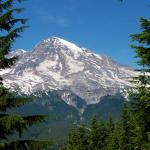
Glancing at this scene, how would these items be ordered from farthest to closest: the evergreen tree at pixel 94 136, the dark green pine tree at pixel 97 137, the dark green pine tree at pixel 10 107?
the dark green pine tree at pixel 97 137 → the evergreen tree at pixel 94 136 → the dark green pine tree at pixel 10 107

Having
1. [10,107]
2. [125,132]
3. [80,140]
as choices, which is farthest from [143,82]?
[80,140]

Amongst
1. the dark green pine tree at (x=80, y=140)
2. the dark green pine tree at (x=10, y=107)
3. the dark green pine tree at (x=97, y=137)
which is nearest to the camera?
the dark green pine tree at (x=10, y=107)

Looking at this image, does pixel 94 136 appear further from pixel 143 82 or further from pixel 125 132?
pixel 143 82

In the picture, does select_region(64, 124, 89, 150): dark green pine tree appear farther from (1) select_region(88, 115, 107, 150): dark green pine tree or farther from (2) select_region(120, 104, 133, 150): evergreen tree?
(2) select_region(120, 104, 133, 150): evergreen tree

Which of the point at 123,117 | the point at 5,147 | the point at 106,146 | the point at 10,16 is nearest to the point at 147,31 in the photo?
the point at 10,16

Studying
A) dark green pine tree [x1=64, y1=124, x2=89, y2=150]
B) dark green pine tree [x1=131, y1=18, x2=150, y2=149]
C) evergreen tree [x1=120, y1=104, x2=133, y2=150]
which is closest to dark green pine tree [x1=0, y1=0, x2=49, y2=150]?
dark green pine tree [x1=131, y1=18, x2=150, y2=149]

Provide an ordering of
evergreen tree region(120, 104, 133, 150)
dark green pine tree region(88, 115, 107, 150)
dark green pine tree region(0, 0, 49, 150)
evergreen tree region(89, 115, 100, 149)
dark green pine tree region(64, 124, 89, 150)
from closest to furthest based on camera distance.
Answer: dark green pine tree region(0, 0, 49, 150) → evergreen tree region(120, 104, 133, 150) → dark green pine tree region(64, 124, 89, 150) → evergreen tree region(89, 115, 100, 149) → dark green pine tree region(88, 115, 107, 150)

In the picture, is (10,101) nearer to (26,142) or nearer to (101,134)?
(26,142)

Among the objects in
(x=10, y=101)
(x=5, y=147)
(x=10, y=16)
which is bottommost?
(x=5, y=147)

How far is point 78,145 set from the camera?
257ft

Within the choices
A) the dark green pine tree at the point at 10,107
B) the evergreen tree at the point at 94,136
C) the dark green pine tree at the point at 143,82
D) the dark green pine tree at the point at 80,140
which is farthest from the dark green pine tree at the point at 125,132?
the dark green pine tree at the point at 10,107

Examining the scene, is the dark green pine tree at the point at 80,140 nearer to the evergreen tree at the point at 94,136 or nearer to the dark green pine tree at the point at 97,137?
the evergreen tree at the point at 94,136

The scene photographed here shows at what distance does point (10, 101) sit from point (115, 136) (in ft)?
191

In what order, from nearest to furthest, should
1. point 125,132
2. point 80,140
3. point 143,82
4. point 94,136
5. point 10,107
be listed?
point 10,107
point 143,82
point 125,132
point 80,140
point 94,136
